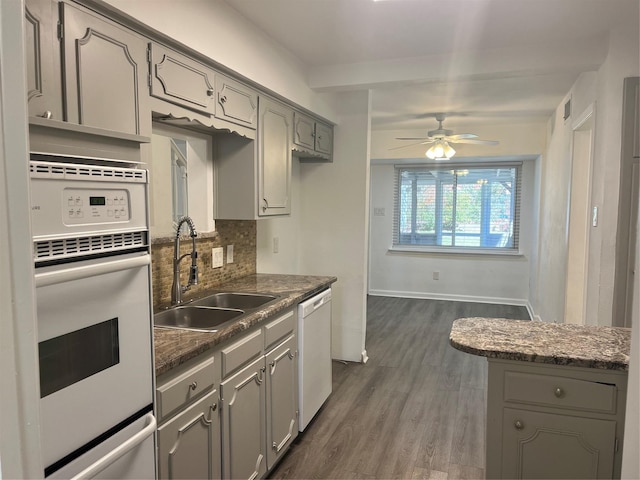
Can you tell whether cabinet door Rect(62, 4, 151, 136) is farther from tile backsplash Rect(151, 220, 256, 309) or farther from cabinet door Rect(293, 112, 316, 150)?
cabinet door Rect(293, 112, 316, 150)

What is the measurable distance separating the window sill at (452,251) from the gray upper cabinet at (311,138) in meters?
3.41

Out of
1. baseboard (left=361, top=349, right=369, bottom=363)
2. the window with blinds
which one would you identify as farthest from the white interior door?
the window with blinds

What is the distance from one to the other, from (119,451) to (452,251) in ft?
20.2

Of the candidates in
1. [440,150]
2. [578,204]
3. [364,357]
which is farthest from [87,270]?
[440,150]

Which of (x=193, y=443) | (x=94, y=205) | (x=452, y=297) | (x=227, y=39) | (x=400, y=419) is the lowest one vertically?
(x=400, y=419)

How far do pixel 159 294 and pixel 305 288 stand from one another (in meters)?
0.86

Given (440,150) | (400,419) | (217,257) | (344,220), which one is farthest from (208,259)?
(440,150)

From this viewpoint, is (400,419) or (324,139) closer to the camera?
(400,419)

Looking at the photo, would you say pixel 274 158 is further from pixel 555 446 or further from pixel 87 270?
pixel 555 446

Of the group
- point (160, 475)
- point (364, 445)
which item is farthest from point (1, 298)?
point (364, 445)

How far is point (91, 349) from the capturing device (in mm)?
1064

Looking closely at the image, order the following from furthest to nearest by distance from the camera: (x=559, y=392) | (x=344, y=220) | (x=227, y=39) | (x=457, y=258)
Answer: (x=457, y=258) < (x=344, y=220) < (x=227, y=39) < (x=559, y=392)

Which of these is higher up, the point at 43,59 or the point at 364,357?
the point at 43,59

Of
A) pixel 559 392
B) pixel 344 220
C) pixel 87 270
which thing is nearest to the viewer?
pixel 87 270
